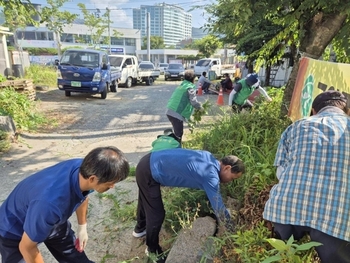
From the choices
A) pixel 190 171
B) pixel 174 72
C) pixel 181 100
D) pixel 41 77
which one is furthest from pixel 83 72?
pixel 174 72

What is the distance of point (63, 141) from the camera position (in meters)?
5.98

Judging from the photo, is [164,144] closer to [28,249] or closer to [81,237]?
[81,237]

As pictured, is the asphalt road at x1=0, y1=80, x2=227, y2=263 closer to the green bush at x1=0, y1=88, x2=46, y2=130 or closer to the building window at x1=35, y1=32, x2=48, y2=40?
the green bush at x1=0, y1=88, x2=46, y2=130

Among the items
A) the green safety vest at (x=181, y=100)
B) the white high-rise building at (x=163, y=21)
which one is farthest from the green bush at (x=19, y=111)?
the white high-rise building at (x=163, y=21)

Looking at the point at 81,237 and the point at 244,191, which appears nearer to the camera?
the point at 81,237

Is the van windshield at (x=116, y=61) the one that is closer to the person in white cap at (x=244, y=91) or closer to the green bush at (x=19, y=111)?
the green bush at (x=19, y=111)

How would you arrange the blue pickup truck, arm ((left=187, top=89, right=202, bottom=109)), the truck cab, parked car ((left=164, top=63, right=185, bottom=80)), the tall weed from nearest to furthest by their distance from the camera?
the tall weed, arm ((left=187, top=89, right=202, bottom=109)), the blue pickup truck, the truck cab, parked car ((left=164, top=63, right=185, bottom=80))

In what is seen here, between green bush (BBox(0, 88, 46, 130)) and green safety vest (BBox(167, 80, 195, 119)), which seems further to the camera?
green bush (BBox(0, 88, 46, 130))

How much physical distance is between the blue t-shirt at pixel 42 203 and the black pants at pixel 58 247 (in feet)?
0.32

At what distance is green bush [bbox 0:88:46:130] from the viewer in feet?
21.0

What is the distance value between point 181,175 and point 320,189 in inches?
43.2

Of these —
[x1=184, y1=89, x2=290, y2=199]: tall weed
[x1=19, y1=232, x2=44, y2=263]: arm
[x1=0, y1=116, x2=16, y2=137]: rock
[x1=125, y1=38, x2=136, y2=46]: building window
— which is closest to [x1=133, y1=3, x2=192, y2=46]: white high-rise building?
[x1=125, y1=38, x2=136, y2=46]: building window

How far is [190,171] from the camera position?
2270 millimetres

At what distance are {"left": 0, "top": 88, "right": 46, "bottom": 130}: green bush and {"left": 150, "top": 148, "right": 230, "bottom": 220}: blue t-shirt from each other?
5271 mm
